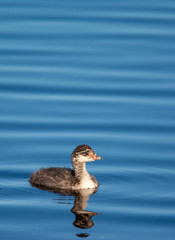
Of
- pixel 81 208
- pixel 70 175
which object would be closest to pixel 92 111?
pixel 70 175

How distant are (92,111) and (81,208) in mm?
4936

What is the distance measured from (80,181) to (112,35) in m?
9.90

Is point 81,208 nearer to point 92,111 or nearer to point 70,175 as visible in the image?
point 70,175

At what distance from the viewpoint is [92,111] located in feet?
53.9

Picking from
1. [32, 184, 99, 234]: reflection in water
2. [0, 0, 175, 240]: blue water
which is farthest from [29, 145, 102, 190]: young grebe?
[0, 0, 175, 240]: blue water

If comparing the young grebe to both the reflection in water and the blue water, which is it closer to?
the reflection in water

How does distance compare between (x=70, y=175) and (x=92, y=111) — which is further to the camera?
(x=92, y=111)

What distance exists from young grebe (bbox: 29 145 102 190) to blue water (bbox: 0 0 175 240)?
1.00 ft

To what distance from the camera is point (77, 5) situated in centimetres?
2598

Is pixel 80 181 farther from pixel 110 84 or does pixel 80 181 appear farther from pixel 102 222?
pixel 110 84

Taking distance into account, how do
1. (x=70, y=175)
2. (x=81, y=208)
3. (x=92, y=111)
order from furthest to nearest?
(x=92, y=111), (x=70, y=175), (x=81, y=208)

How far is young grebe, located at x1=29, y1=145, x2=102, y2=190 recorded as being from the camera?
42.3 ft

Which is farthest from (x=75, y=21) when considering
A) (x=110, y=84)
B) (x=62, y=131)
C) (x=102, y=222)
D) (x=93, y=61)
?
(x=102, y=222)

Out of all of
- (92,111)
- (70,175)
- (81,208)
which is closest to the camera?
(81,208)
